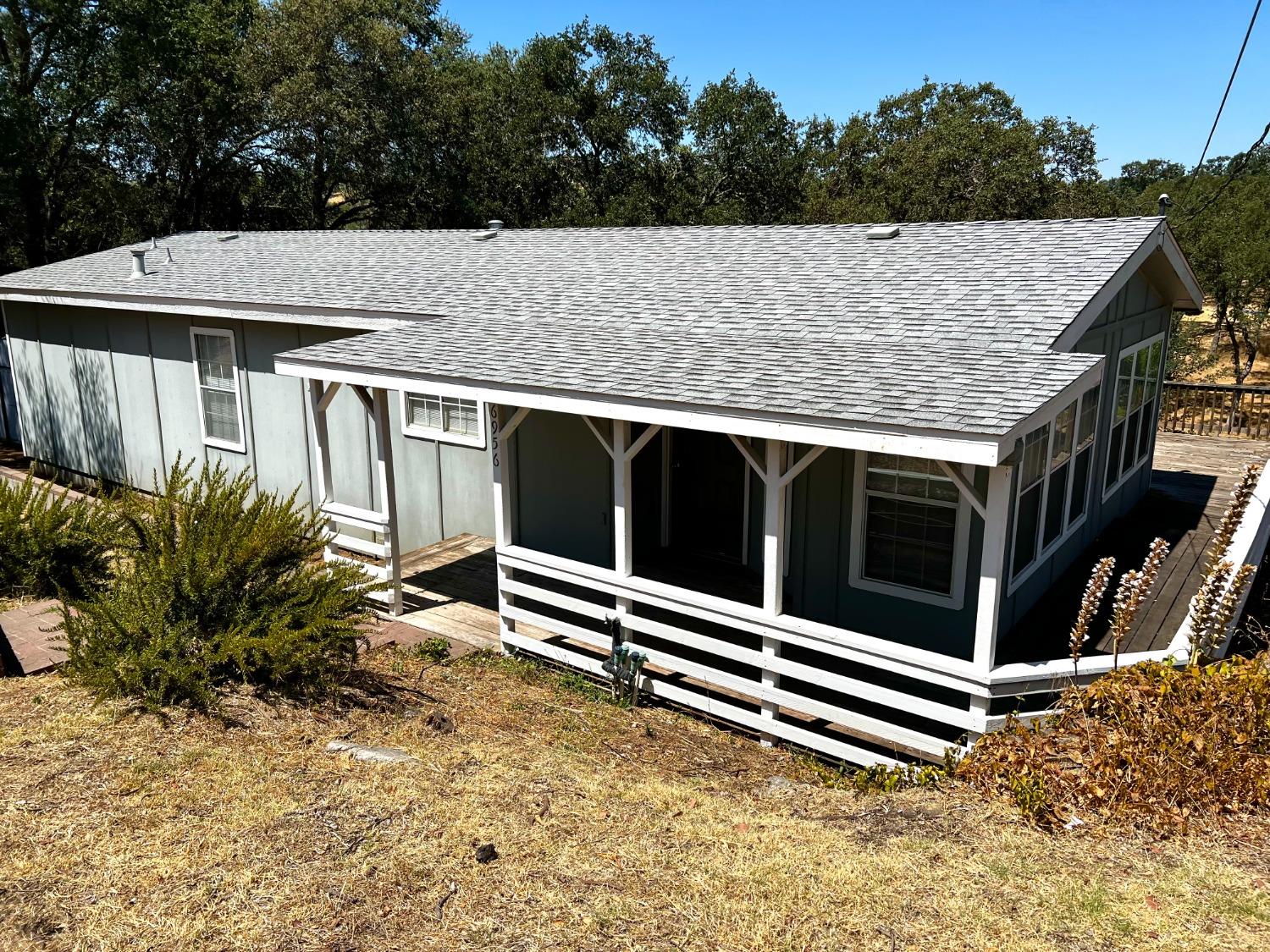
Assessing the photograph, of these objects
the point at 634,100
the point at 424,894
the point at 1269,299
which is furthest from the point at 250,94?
the point at 1269,299

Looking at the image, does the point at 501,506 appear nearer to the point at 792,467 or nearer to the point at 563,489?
the point at 563,489

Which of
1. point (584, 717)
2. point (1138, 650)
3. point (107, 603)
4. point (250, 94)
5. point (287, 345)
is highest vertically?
point (250, 94)

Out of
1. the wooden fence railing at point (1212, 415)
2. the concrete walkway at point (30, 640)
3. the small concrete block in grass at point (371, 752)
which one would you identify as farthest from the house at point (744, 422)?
the wooden fence railing at point (1212, 415)

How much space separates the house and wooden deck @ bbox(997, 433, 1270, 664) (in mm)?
237

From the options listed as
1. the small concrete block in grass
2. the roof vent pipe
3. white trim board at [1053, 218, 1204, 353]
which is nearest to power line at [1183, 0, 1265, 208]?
A: white trim board at [1053, 218, 1204, 353]

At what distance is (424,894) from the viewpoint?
4383 millimetres

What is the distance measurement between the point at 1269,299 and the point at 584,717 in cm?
2911

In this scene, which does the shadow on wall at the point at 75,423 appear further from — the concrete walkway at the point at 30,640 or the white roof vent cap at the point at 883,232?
the white roof vent cap at the point at 883,232

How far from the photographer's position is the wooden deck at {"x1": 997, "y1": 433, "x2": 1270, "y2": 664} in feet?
24.4

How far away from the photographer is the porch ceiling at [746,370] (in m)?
5.91

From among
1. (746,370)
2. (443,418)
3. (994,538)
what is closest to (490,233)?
(443,418)

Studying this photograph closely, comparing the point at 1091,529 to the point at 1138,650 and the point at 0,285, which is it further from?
the point at 0,285

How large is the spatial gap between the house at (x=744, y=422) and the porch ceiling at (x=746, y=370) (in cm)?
3

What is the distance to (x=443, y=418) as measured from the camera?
11.1m
